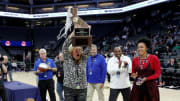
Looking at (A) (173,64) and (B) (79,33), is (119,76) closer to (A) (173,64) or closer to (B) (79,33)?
(B) (79,33)

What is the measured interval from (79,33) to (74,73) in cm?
59

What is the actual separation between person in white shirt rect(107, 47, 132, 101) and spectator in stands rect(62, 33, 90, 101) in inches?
53.0

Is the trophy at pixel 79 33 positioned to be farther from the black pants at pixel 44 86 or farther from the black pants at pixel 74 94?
the black pants at pixel 44 86

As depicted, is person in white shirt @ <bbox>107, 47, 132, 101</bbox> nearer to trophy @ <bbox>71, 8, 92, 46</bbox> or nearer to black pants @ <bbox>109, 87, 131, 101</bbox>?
black pants @ <bbox>109, 87, 131, 101</bbox>

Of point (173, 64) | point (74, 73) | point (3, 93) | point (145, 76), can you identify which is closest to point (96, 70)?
point (145, 76)

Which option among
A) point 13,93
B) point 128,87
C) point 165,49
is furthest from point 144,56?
point 165,49

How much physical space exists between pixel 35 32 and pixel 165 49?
71.6 ft

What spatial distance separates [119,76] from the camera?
4402 mm

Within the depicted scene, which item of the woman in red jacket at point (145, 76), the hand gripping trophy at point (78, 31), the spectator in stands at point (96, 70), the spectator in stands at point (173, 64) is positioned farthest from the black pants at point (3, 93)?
the spectator in stands at point (173, 64)

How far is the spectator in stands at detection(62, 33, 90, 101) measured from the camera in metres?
3.06

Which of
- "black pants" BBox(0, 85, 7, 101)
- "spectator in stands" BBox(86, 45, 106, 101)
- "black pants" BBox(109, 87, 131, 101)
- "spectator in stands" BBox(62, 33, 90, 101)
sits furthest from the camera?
"spectator in stands" BBox(86, 45, 106, 101)

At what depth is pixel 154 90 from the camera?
3.30 metres

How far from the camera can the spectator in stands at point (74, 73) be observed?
10.0 ft

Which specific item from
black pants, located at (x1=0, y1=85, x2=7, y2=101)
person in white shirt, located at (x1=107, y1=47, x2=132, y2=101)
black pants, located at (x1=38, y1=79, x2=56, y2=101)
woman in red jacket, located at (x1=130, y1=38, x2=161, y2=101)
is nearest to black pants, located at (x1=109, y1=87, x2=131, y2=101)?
person in white shirt, located at (x1=107, y1=47, x2=132, y2=101)
